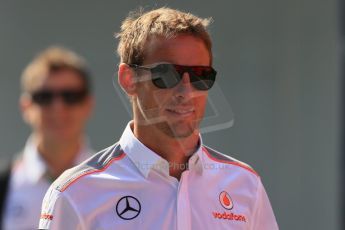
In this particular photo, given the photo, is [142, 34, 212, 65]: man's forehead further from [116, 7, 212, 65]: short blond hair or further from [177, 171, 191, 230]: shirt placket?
[177, 171, 191, 230]: shirt placket

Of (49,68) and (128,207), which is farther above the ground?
(49,68)

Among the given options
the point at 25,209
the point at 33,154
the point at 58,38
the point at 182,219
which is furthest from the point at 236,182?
the point at 58,38

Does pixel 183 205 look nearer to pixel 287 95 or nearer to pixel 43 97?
pixel 43 97

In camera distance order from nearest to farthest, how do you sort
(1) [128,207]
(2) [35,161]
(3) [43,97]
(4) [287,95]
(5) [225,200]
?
(1) [128,207] → (5) [225,200] → (2) [35,161] → (3) [43,97] → (4) [287,95]

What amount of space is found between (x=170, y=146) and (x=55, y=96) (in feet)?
8.13

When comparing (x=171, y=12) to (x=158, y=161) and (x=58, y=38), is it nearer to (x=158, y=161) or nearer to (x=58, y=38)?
(x=158, y=161)

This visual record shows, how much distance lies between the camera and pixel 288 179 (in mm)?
6816

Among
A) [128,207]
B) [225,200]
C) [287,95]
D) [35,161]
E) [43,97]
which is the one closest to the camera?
[128,207]

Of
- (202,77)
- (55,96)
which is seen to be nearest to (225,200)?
(202,77)

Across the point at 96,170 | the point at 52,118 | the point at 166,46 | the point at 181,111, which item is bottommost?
the point at 52,118

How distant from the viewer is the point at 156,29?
271 centimetres

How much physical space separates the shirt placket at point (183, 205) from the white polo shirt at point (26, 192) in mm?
2054

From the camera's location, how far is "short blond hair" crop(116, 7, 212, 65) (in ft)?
8.87

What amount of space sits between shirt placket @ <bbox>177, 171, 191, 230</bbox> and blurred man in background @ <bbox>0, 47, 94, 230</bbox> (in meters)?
2.21
